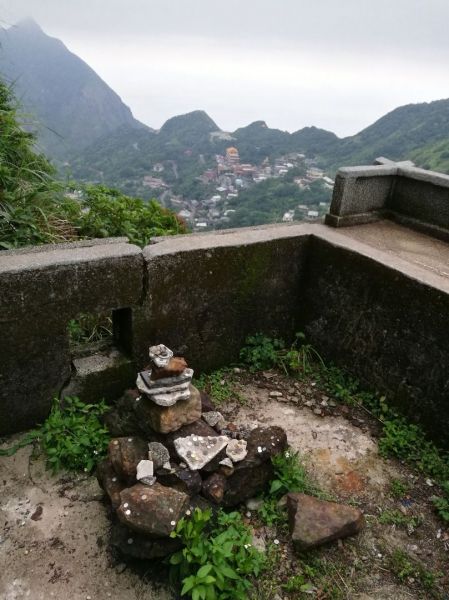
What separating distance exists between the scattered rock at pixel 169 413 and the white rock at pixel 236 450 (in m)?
0.28

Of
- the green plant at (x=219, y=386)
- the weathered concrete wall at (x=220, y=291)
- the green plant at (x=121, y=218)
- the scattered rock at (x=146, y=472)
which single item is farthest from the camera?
the green plant at (x=121, y=218)

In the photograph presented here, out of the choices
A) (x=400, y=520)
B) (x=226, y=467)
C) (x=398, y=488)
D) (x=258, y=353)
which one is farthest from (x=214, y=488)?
(x=258, y=353)

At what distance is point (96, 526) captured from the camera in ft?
8.42

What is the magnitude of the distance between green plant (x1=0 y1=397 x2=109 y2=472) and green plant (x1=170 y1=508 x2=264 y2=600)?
0.93 m

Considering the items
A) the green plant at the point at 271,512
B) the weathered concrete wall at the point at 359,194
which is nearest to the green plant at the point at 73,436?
the green plant at the point at 271,512

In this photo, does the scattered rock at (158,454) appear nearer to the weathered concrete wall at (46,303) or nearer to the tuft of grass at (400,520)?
the weathered concrete wall at (46,303)

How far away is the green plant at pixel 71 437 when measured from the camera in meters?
2.88

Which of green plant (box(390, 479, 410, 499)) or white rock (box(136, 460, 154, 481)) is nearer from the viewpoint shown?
white rock (box(136, 460, 154, 481))

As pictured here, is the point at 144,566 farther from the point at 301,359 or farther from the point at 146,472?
the point at 301,359

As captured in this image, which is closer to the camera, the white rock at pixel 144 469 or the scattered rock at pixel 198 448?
the white rock at pixel 144 469

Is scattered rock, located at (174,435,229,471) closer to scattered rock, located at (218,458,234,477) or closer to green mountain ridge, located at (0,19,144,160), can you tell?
scattered rock, located at (218,458,234,477)

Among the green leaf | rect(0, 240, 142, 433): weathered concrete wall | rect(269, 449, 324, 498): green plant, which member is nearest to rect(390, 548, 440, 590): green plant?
rect(269, 449, 324, 498): green plant

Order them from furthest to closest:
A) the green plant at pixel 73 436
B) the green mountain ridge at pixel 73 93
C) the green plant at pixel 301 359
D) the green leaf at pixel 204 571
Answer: the green mountain ridge at pixel 73 93, the green plant at pixel 301 359, the green plant at pixel 73 436, the green leaf at pixel 204 571

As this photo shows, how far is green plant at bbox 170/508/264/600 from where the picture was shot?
2082mm
